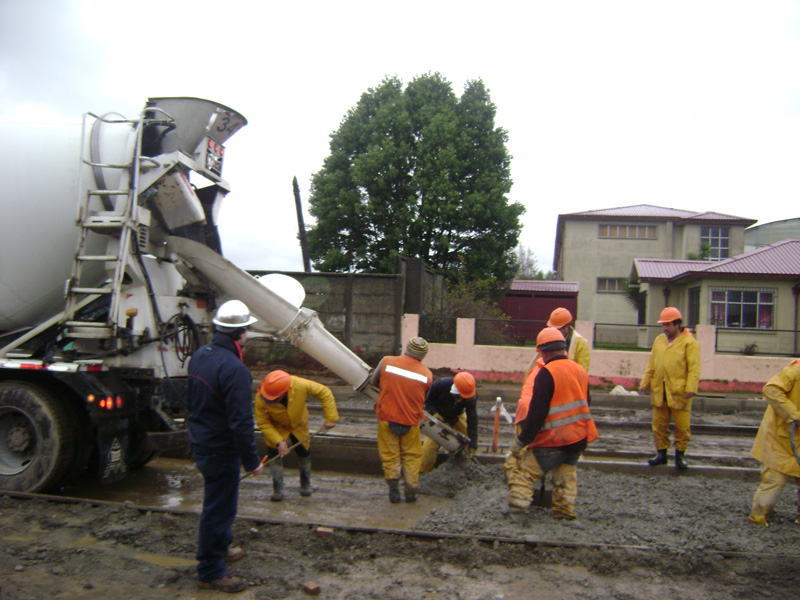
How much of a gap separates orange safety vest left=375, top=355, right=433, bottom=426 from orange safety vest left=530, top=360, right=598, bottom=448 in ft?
4.23

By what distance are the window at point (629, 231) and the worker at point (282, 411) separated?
29.7m

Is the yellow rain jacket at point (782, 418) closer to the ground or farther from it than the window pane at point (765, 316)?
closer to the ground

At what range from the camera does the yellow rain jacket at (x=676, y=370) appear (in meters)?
6.55

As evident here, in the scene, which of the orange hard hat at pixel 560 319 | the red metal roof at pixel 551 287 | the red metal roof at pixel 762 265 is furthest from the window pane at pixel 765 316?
the orange hard hat at pixel 560 319

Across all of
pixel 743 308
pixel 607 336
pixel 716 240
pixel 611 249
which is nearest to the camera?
pixel 607 336

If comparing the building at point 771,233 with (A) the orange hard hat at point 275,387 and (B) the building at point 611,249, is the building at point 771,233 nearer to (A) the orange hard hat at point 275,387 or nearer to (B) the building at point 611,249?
(B) the building at point 611,249

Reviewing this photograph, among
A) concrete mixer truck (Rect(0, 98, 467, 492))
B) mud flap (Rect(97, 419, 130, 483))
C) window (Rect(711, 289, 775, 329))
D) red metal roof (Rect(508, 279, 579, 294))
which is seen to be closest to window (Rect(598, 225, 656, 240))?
red metal roof (Rect(508, 279, 579, 294))

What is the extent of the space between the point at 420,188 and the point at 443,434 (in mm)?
21040

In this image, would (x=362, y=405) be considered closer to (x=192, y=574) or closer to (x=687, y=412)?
(x=687, y=412)

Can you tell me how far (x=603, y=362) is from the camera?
14.2 m

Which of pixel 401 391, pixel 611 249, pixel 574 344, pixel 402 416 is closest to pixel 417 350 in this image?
pixel 401 391

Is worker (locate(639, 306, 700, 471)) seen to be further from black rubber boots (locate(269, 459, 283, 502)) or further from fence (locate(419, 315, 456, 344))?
fence (locate(419, 315, 456, 344))

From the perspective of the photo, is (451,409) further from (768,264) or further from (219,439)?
(768,264)

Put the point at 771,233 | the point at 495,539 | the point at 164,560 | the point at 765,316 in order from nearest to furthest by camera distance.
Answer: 1. the point at 164,560
2. the point at 495,539
3. the point at 765,316
4. the point at 771,233
